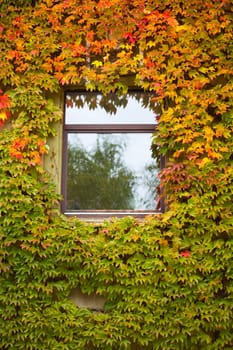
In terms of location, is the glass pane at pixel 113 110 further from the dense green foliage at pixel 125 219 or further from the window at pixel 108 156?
the dense green foliage at pixel 125 219

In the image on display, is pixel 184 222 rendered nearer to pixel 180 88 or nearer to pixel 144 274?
pixel 144 274

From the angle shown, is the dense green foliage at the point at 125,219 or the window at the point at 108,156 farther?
the window at the point at 108,156

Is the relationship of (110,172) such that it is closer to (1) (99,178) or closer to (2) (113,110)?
(1) (99,178)

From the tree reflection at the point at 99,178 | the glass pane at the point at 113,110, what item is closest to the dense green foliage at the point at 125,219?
the glass pane at the point at 113,110

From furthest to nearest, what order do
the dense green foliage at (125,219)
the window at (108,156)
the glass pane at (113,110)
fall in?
the glass pane at (113,110) → the window at (108,156) → the dense green foliage at (125,219)

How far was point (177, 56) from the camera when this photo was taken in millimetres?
5355

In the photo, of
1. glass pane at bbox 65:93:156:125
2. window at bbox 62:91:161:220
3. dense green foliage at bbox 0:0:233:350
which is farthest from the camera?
glass pane at bbox 65:93:156:125

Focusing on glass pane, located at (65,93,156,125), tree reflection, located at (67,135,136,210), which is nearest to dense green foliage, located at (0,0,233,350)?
glass pane, located at (65,93,156,125)

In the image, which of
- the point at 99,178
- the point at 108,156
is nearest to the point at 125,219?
the point at 99,178

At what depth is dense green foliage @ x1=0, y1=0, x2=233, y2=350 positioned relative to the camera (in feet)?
16.4

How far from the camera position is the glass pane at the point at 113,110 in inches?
219

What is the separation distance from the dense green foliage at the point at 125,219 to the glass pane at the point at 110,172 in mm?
220

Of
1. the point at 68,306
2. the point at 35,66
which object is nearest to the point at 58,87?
the point at 35,66

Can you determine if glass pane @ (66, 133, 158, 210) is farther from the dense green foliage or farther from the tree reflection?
the dense green foliage
